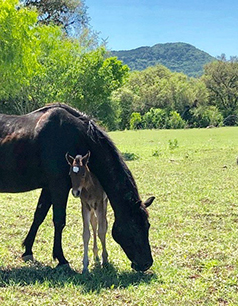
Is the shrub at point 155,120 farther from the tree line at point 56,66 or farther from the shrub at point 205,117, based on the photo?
the shrub at point 205,117

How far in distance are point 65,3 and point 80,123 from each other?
3348cm

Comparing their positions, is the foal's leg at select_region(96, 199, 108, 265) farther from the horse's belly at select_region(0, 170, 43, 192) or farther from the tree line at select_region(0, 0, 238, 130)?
the tree line at select_region(0, 0, 238, 130)

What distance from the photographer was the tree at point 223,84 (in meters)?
63.1

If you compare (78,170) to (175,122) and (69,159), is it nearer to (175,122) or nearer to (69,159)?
(69,159)

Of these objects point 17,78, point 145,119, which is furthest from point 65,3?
point 17,78

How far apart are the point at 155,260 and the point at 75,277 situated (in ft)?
4.02

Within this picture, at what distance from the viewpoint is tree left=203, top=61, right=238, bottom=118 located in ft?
207

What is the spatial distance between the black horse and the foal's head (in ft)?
1.22

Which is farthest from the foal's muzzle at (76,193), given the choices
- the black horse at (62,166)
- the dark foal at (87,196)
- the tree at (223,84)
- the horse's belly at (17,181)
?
the tree at (223,84)

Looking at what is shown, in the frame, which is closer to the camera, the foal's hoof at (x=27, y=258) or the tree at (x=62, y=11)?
the foal's hoof at (x=27, y=258)

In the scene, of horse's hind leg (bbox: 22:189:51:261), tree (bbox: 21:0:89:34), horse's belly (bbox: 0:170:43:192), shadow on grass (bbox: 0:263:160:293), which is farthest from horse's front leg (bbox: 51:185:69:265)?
tree (bbox: 21:0:89:34)

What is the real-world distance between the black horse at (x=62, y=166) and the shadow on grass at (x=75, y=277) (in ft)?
0.68

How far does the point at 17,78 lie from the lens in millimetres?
14289

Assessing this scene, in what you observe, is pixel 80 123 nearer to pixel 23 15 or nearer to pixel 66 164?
pixel 66 164
